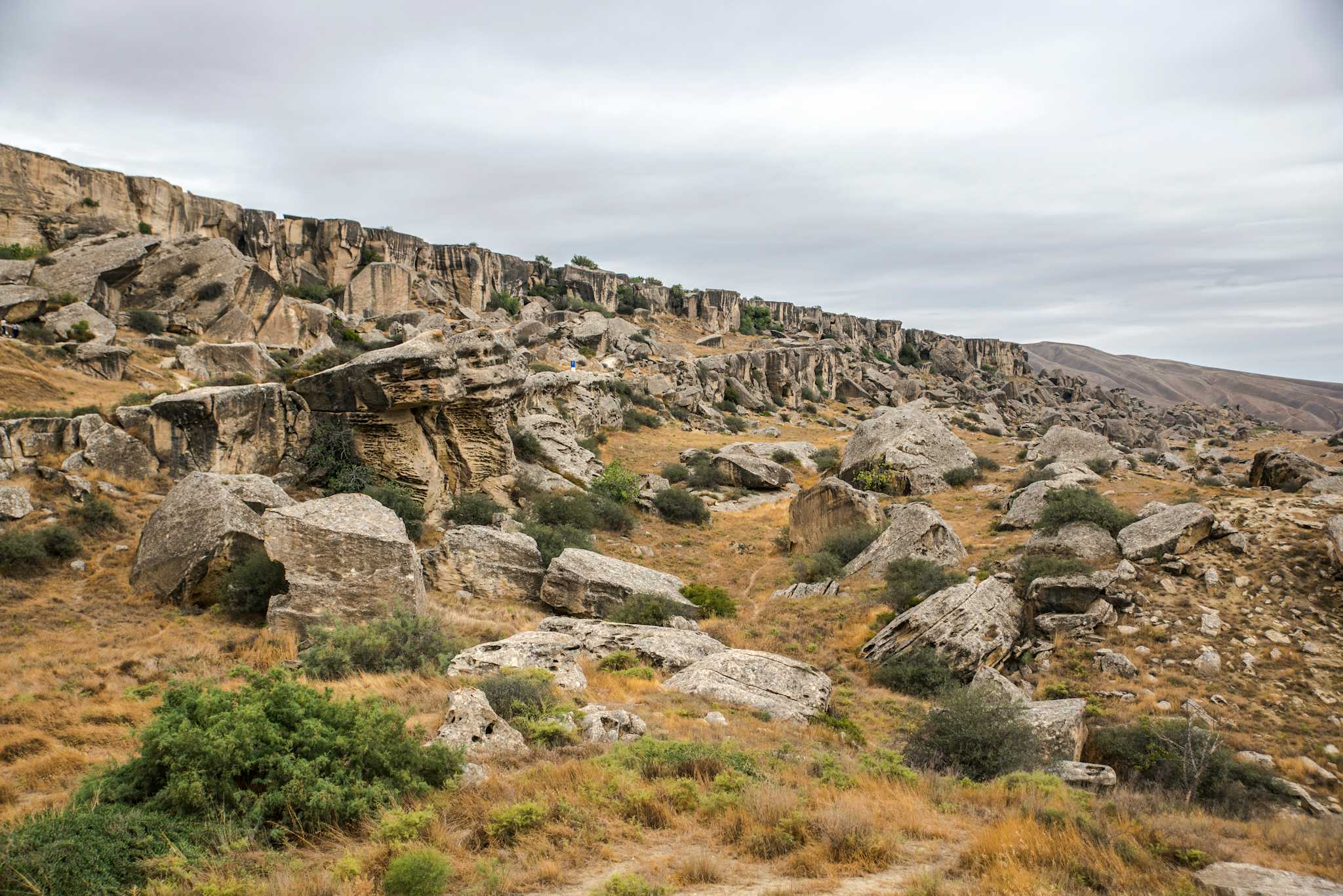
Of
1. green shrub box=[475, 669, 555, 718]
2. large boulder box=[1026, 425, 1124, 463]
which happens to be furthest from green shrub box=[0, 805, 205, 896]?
large boulder box=[1026, 425, 1124, 463]

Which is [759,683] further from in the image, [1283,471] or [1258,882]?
[1283,471]

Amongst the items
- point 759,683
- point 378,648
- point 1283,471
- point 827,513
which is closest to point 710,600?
point 759,683

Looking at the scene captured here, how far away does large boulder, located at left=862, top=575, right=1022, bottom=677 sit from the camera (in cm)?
1247

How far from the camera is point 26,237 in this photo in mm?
35531

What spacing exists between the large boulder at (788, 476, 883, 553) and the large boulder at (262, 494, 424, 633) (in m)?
13.9

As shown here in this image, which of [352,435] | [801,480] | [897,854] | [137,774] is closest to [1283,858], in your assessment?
[897,854]

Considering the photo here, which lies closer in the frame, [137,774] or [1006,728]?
[137,774]

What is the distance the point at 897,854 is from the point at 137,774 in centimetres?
652

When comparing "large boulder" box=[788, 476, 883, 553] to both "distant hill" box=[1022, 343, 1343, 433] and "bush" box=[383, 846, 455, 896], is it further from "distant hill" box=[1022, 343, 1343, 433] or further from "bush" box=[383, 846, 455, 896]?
"distant hill" box=[1022, 343, 1343, 433]

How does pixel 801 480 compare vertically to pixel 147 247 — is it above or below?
below

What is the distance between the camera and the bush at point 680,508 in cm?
2738

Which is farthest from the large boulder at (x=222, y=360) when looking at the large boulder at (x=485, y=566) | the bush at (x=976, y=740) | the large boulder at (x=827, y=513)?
the bush at (x=976, y=740)

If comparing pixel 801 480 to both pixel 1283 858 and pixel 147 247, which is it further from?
pixel 147 247

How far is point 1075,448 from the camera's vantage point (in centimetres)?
3225
